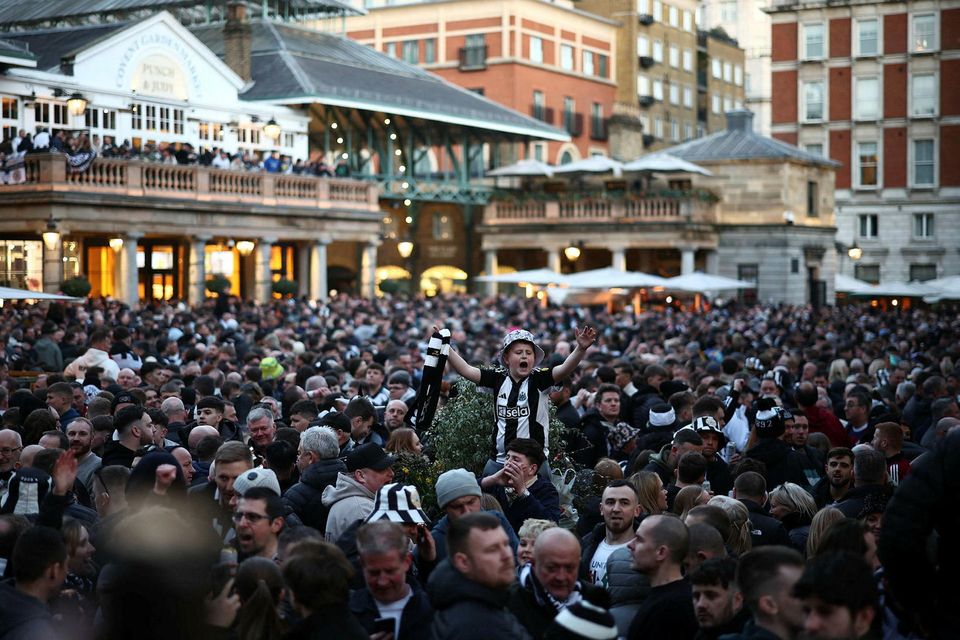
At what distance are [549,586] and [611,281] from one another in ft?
93.5

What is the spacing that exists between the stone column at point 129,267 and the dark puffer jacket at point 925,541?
27813 mm

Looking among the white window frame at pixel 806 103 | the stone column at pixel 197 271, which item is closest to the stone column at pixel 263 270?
the stone column at pixel 197 271

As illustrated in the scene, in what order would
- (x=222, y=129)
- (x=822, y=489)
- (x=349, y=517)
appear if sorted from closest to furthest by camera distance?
(x=349, y=517)
(x=822, y=489)
(x=222, y=129)

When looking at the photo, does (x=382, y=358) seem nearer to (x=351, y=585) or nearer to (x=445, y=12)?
(x=351, y=585)

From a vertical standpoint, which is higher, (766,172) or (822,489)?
(766,172)

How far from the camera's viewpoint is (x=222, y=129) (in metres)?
38.7

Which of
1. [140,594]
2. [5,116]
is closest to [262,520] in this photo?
[140,594]

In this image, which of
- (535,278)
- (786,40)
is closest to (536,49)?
(786,40)

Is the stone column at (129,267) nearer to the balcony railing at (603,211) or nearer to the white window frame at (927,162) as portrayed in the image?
the balcony railing at (603,211)

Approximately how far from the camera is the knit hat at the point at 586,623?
5.06 m

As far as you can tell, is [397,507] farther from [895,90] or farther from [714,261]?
[895,90]

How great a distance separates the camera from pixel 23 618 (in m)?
5.62

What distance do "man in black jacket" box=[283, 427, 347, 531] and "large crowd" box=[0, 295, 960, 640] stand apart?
19mm

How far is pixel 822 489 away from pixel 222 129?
3150 cm
